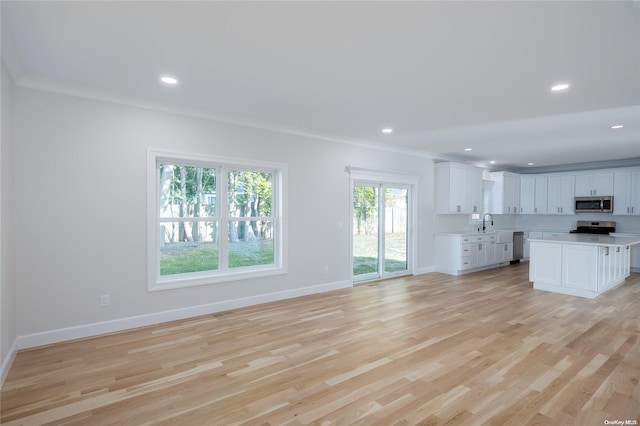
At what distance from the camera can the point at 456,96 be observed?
364 centimetres

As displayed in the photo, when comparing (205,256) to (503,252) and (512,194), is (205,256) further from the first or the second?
(512,194)

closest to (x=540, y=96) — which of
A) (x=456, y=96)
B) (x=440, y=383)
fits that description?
(x=456, y=96)

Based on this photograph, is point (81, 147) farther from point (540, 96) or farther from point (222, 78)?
point (540, 96)

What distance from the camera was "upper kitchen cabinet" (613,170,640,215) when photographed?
301 inches

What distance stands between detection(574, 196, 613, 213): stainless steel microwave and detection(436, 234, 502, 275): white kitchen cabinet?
2709 mm

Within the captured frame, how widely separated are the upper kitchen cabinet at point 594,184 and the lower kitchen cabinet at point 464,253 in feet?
8.89

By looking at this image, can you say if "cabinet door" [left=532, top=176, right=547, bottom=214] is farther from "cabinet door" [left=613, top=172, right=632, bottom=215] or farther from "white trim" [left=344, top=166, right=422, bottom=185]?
"white trim" [left=344, top=166, right=422, bottom=185]

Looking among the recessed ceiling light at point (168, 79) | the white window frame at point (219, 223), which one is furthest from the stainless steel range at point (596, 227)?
the recessed ceiling light at point (168, 79)

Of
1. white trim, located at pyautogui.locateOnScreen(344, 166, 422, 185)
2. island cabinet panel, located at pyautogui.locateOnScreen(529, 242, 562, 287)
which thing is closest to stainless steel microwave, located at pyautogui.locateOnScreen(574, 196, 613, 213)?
island cabinet panel, located at pyautogui.locateOnScreen(529, 242, 562, 287)

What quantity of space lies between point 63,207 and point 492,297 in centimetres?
591

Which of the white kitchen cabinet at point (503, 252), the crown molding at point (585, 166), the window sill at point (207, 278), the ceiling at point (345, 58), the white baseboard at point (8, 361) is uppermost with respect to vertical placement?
the ceiling at point (345, 58)

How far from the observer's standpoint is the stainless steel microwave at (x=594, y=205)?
7938 millimetres

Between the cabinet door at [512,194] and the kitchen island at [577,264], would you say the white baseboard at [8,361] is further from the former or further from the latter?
the cabinet door at [512,194]

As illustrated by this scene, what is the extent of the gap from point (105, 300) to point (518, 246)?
30.3 ft
